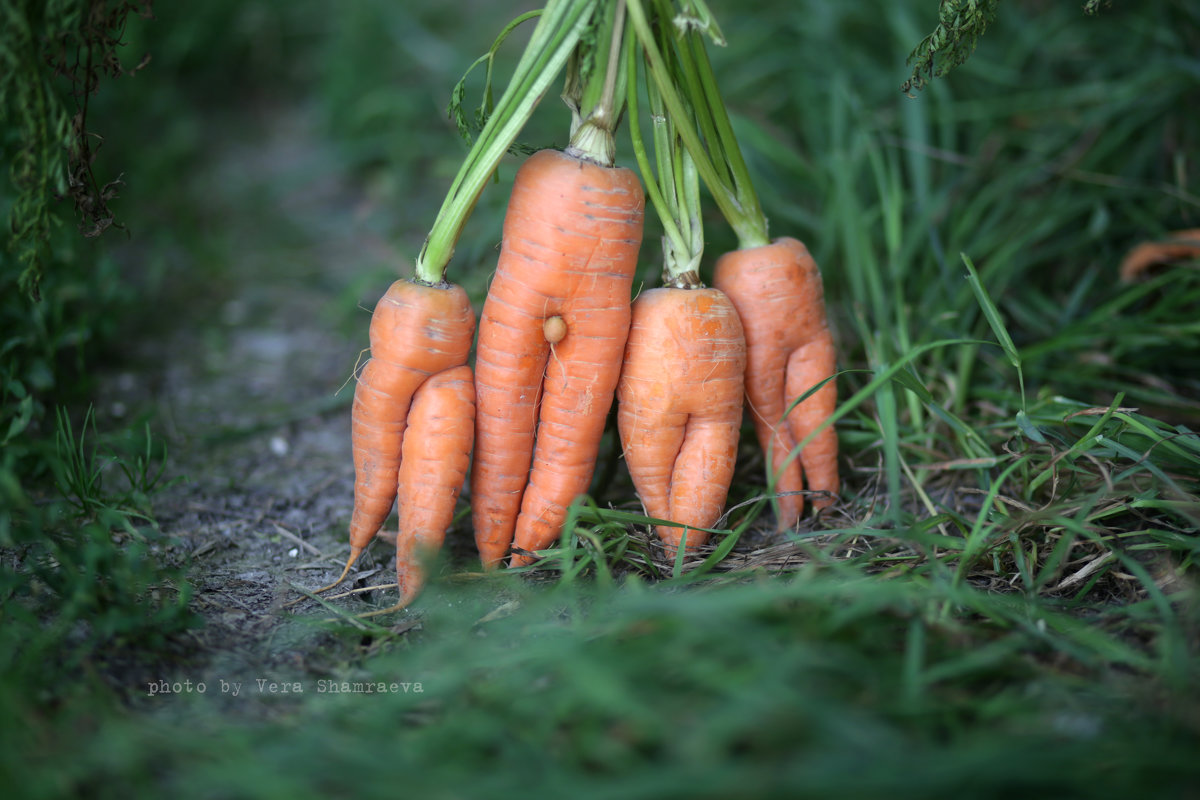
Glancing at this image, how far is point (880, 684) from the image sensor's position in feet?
3.69

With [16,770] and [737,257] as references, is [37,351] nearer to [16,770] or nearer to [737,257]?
[16,770]

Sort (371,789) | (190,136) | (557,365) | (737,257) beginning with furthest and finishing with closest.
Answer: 1. (190,136)
2. (737,257)
3. (557,365)
4. (371,789)

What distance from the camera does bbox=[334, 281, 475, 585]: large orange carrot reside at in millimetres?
1683

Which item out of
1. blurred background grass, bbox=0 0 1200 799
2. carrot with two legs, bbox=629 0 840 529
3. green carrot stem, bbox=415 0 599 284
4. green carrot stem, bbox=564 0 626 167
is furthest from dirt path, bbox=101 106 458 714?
carrot with two legs, bbox=629 0 840 529

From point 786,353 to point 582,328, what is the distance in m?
0.57

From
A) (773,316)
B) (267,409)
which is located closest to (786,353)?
(773,316)

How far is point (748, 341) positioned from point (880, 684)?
0.99 m

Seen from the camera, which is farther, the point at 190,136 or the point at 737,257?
the point at 190,136

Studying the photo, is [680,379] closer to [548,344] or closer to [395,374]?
[548,344]

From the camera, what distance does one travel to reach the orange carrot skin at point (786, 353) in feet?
6.20

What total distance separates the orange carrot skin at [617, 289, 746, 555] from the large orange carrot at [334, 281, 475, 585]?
1.30ft

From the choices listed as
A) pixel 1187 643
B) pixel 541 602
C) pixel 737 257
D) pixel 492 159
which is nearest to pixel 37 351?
pixel 492 159

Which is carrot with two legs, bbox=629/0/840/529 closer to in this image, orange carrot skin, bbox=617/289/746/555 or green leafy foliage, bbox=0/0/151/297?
orange carrot skin, bbox=617/289/746/555

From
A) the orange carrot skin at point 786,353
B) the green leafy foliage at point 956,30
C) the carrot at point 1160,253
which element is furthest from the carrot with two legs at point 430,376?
the carrot at point 1160,253
